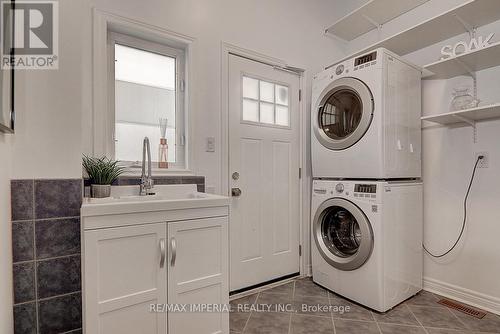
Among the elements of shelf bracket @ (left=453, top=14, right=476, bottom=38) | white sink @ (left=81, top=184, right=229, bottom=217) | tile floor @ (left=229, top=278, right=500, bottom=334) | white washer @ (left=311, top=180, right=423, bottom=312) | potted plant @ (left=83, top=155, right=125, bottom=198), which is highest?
shelf bracket @ (left=453, top=14, right=476, bottom=38)

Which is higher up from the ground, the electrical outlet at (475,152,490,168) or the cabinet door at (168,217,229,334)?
the electrical outlet at (475,152,490,168)

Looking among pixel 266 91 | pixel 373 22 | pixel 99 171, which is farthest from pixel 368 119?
pixel 99 171

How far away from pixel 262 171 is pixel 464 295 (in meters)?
1.88

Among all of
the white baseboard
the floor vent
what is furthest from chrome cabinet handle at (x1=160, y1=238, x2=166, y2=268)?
the white baseboard

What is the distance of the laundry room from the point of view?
1.22 metres

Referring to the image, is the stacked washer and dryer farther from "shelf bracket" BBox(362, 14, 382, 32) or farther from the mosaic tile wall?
the mosaic tile wall

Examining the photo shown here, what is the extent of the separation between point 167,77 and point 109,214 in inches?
49.7

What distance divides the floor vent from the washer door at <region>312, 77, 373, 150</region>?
56.7 inches

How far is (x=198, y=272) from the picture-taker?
4.60 ft

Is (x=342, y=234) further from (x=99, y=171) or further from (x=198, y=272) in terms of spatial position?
(x=99, y=171)

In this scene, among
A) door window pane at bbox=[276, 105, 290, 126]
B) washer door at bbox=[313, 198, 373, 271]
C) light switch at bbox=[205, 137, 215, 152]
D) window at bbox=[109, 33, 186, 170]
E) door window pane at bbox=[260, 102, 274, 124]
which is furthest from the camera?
door window pane at bbox=[276, 105, 290, 126]

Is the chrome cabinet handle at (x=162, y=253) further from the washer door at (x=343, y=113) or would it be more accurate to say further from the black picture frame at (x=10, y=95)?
the washer door at (x=343, y=113)

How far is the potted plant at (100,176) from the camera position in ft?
4.93

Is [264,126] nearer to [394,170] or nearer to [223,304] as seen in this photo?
[394,170]
